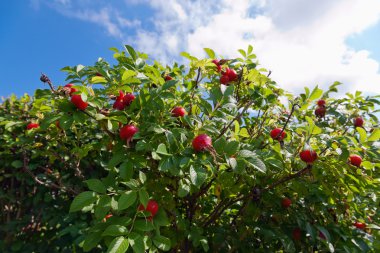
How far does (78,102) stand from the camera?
1600 mm

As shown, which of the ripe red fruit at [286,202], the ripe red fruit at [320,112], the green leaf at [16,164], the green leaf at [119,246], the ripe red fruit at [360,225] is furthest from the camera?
the green leaf at [16,164]

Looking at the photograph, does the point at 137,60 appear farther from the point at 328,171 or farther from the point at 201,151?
the point at 328,171

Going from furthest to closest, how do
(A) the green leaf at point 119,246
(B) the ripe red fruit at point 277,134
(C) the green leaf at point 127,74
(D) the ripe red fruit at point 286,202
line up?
(D) the ripe red fruit at point 286,202 < (B) the ripe red fruit at point 277,134 < (C) the green leaf at point 127,74 < (A) the green leaf at point 119,246

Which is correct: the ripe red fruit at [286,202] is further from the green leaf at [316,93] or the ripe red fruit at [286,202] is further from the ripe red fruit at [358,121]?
the ripe red fruit at [358,121]

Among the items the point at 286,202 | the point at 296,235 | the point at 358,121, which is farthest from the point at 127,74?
the point at 358,121

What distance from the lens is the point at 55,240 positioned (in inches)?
136

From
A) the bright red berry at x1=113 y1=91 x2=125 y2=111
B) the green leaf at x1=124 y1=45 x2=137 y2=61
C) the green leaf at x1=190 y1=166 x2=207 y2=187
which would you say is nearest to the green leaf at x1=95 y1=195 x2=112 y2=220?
the green leaf at x1=190 y1=166 x2=207 y2=187

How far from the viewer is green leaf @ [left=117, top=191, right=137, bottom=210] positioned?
1448 mm

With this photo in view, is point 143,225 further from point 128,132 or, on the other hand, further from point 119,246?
point 128,132

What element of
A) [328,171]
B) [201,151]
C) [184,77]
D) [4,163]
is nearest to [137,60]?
[184,77]

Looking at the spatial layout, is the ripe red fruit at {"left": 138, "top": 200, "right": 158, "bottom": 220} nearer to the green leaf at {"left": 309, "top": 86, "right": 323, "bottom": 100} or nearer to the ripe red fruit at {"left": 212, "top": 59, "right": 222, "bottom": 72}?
the ripe red fruit at {"left": 212, "top": 59, "right": 222, "bottom": 72}

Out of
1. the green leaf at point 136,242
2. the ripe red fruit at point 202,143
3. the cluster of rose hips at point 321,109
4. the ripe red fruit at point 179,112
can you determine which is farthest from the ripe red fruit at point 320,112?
the green leaf at point 136,242

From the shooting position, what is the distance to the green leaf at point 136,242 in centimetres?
140

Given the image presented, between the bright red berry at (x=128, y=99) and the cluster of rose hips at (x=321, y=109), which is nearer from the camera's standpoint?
the bright red berry at (x=128, y=99)
